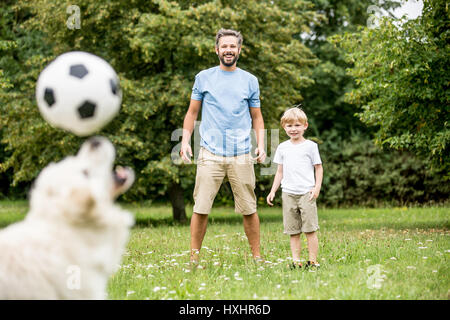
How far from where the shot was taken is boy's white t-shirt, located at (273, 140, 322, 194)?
499cm

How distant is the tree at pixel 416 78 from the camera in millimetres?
7398

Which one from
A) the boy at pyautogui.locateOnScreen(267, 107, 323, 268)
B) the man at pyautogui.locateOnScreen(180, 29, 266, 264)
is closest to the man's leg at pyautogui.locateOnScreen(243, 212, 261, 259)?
the man at pyautogui.locateOnScreen(180, 29, 266, 264)

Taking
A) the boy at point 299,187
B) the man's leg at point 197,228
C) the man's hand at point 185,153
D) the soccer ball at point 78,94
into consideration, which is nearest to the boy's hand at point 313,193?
the boy at point 299,187

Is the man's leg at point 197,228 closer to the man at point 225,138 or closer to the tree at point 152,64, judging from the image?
the man at point 225,138

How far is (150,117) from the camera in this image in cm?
1120

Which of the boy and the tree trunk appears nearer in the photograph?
the boy

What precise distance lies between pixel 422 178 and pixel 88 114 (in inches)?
600

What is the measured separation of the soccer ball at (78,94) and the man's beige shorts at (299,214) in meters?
2.67

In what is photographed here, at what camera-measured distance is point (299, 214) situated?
512cm

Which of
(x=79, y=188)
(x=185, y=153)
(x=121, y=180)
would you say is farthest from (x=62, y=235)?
(x=185, y=153)

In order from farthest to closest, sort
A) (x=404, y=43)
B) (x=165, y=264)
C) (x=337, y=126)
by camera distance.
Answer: (x=337, y=126) < (x=404, y=43) < (x=165, y=264)

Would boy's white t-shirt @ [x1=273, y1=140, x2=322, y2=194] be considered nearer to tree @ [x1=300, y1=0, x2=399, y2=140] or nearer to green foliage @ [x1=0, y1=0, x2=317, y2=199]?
green foliage @ [x1=0, y1=0, x2=317, y2=199]
